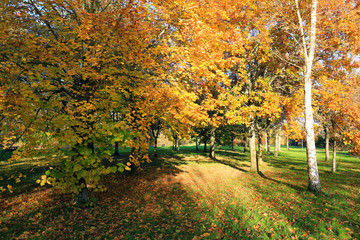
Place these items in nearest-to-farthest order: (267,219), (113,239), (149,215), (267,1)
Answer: (113,239) < (267,219) < (149,215) < (267,1)

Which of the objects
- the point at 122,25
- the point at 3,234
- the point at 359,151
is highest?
the point at 122,25

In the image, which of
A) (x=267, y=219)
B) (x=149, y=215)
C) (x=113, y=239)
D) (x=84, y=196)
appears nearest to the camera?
(x=113, y=239)

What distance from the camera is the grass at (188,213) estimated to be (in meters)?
5.55

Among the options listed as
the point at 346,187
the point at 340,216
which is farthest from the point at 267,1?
the point at 346,187

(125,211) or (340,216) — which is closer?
(340,216)

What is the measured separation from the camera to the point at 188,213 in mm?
7012

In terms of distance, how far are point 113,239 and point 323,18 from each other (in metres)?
16.0

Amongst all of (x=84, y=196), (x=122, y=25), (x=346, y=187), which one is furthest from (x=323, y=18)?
(x=84, y=196)

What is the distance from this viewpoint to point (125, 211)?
7340 millimetres

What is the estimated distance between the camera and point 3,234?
553 cm

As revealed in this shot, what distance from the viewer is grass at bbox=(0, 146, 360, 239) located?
5.55m

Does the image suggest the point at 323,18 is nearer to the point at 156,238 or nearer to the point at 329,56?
the point at 329,56

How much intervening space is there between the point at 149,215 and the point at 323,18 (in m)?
15.1

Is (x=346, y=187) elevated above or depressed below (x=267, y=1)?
below
